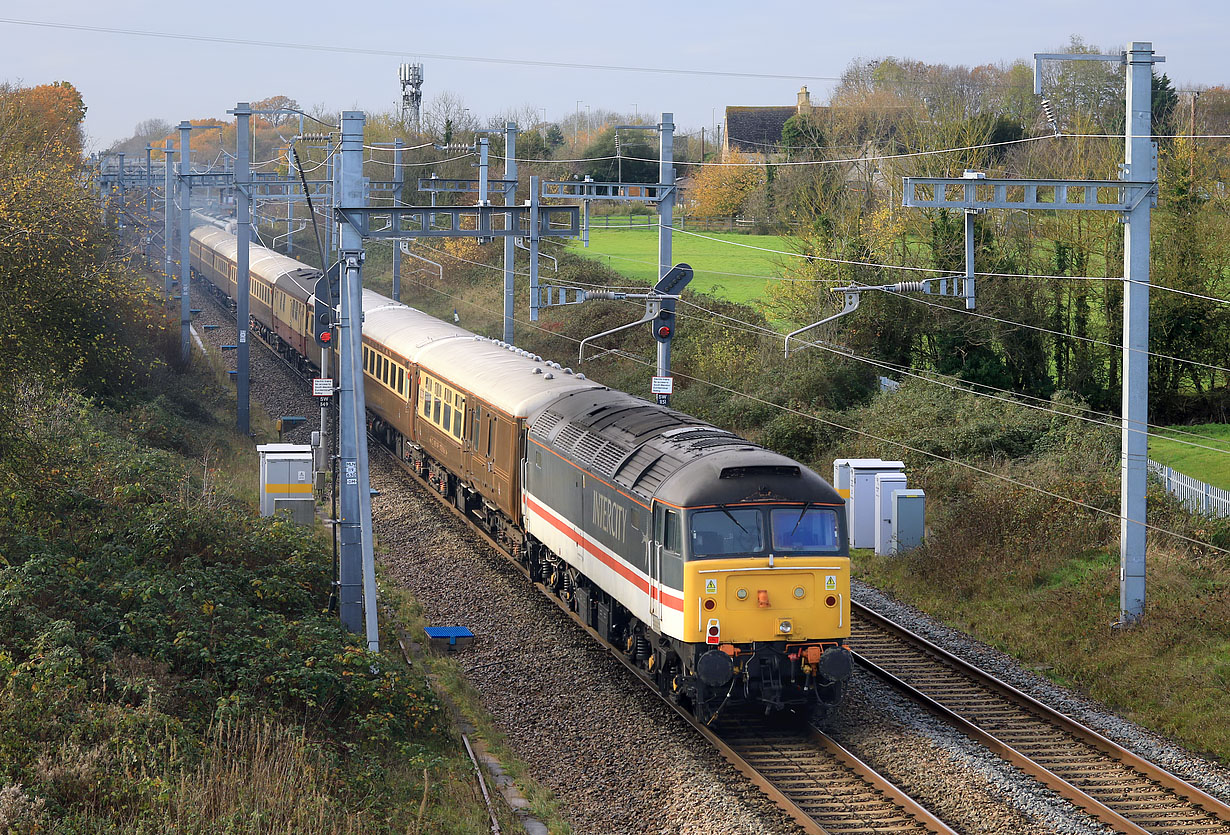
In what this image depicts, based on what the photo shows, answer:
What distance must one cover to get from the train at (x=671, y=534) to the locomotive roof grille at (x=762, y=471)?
0.01 metres

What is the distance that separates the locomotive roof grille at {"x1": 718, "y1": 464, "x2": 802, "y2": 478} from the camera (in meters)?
12.8

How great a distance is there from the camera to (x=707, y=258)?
191 ft

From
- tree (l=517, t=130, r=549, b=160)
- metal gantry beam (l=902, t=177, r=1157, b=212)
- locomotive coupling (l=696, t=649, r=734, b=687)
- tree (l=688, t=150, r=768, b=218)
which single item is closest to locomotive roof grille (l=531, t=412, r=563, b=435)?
metal gantry beam (l=902, t=177, r=1157, b=212)

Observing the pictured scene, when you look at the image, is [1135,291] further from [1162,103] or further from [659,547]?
[1162,103]

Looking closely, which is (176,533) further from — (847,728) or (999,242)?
(999,242)

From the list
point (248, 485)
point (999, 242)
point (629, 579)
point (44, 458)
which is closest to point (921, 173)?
point (999, 242)

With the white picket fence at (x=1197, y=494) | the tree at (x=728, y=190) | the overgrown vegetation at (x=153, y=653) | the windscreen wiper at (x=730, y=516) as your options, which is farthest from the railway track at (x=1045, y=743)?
the tree at (x=728, y=190)

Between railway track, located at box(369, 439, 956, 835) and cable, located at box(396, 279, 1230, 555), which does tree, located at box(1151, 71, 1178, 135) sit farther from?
railway track, located at box(369, 439, 956, 835)

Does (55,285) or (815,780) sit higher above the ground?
(55,285)

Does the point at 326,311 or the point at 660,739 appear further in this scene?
the point at 326,311

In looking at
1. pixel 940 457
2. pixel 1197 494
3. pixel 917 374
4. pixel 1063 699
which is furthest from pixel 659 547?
pixel 917 374

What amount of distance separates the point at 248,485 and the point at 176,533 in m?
9.95

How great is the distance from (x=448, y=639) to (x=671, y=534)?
16.1ft

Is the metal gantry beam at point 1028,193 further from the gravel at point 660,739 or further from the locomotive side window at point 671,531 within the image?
the gravel at point 660,739
